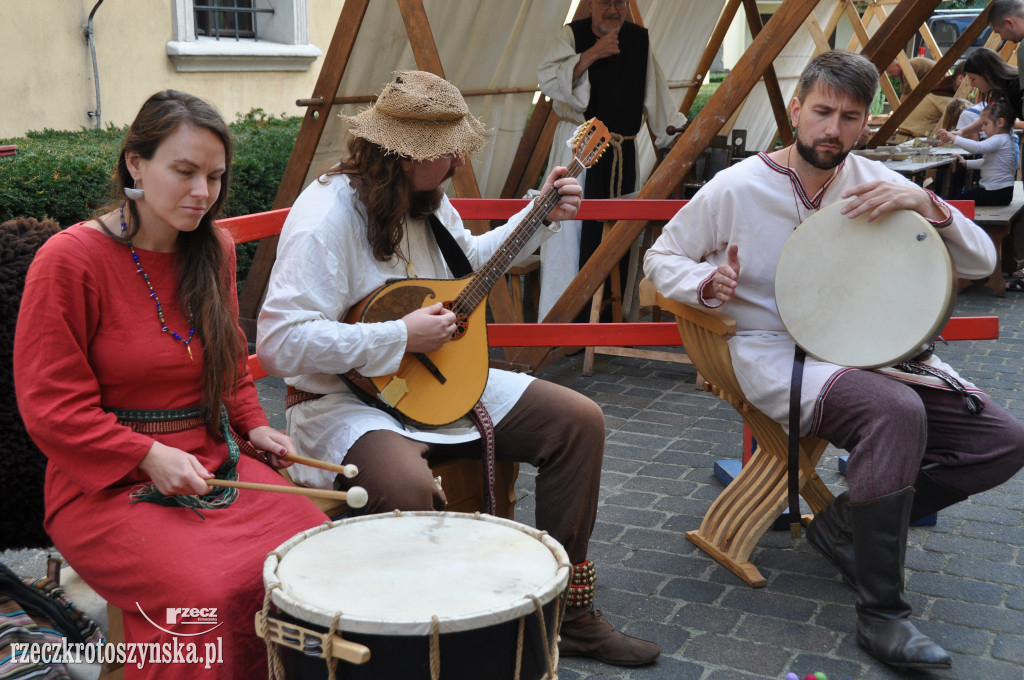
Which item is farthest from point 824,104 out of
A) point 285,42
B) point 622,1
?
point 285,42

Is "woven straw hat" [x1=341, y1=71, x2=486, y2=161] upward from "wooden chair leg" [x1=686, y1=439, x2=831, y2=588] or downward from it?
upward

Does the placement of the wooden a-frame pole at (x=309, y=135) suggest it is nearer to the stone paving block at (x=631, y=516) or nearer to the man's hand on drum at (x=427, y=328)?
the stone paving block at (x=631, y=516)

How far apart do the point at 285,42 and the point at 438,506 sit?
8.58 meters

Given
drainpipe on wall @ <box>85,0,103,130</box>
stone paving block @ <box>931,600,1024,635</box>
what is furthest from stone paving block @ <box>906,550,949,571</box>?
drainpipe on wall @ <box>85,0,103,130</box>

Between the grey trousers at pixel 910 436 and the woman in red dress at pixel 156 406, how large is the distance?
1.51 metres

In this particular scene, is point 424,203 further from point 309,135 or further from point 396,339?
point 309,135

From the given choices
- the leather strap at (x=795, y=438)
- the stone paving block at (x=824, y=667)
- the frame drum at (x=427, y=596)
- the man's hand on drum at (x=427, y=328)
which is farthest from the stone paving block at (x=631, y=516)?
the frame drum at (x=427, y=596)

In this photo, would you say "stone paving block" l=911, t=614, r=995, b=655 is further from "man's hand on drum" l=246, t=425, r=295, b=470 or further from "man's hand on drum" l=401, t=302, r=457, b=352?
"man's hand on drum" l=246, t=425, r=295, b=470

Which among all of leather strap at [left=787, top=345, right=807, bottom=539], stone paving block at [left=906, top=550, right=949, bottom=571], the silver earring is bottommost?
stone paving block at [left=906, top=550, right=949, bottom=571]

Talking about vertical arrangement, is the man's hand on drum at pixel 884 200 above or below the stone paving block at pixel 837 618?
above

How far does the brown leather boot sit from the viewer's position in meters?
2.70

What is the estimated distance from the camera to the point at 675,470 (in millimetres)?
4184

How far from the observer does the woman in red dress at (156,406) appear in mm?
1933

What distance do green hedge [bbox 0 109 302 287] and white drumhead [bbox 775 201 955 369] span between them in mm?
2200
